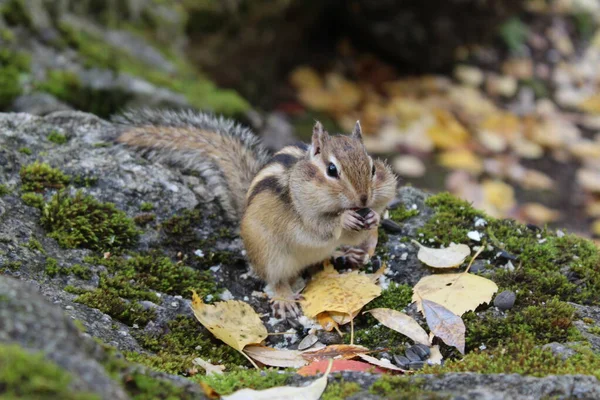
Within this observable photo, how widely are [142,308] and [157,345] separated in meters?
0.21

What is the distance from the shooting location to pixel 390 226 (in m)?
3.48

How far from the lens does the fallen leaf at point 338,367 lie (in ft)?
7.76

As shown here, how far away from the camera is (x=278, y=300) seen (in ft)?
10.2

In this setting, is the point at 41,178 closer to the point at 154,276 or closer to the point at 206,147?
the point at 154,276

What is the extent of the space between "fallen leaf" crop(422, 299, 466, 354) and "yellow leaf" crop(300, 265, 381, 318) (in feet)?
0.83

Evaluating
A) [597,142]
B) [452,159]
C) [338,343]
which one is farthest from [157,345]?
[597,142]

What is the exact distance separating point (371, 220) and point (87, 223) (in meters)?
1.28

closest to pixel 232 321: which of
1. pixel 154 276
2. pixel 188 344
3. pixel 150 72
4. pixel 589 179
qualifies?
pixel 188 344

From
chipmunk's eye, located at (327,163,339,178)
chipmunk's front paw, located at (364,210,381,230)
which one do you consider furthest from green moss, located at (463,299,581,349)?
chipmunk's eye, located at (327,163,339,178)

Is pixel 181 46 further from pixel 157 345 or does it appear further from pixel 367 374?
pixel 367 374

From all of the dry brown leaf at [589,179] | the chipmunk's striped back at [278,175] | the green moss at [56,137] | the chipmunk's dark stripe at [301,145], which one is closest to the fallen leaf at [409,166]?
the dry brown leaf at [589,179]

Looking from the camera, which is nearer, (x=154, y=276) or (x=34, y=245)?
(x=34, y=245)

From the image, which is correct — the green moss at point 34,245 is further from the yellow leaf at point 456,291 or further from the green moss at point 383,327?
the yellow leaf at point 456,291

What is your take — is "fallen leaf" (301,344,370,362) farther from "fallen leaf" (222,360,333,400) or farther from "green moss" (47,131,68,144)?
"green moss" (47,131,68,144)
